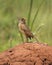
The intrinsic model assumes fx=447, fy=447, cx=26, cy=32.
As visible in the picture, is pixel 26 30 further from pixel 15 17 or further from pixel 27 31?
pixel 15 17

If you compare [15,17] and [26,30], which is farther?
[15,17]

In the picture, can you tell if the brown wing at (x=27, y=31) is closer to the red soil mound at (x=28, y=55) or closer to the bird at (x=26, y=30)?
the bird at (x=26, y=30)

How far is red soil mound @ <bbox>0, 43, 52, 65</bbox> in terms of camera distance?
275 inches

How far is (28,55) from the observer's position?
23.5 feet

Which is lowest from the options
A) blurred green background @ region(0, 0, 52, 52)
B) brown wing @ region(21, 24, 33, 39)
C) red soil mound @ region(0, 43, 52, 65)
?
red soil mound @ region(0, 43, 52, 65)

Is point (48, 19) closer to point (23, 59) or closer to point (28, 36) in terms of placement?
point (28, 36)

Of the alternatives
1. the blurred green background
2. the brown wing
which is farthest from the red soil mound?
the blurred green background

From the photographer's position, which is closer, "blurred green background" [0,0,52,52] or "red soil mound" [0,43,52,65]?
"red soil mound" [0,43,52,65]

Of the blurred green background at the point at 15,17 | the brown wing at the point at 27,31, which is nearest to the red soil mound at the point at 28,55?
the brown wing at the point at 27,31

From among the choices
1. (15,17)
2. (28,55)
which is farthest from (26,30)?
(15,17)

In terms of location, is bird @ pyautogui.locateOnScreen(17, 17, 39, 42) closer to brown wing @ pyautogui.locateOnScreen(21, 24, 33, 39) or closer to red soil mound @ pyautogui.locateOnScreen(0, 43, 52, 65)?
brown wing @ pyautogui.locateOnScreen(21, 24, 33, 39)

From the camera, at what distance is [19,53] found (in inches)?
284

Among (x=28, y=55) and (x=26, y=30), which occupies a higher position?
(x=26, y=30)

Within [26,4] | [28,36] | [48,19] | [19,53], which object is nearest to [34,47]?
[19,53]
